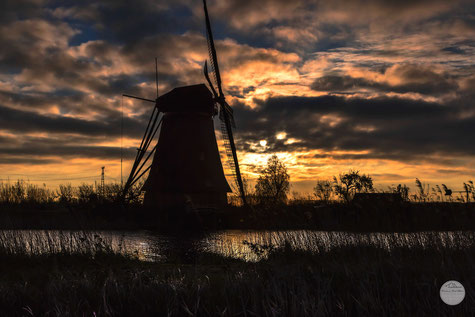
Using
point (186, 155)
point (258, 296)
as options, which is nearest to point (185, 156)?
point (186, 155)

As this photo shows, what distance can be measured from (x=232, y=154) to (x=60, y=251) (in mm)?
18134

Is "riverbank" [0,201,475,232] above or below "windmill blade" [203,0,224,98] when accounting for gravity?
below

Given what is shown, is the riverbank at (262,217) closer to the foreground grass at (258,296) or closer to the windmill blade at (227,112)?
the foreground grass at (258,296)

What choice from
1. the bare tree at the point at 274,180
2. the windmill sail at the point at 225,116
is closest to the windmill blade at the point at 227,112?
the windmill sail at the point at 225,116

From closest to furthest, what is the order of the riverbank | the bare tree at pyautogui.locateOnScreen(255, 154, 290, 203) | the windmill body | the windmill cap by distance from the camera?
the riverbank, the windmill body, the windmill cap, the bare tree at pyautogui.locateOnScreen(255, 154, 290, 203)

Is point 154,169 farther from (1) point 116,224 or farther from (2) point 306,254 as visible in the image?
(2) point 306,254

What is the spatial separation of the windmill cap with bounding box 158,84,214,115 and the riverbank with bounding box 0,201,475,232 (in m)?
6.37

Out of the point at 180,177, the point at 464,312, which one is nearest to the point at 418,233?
the point at 464,312

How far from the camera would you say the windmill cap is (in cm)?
2703

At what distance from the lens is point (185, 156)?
26.9 metres

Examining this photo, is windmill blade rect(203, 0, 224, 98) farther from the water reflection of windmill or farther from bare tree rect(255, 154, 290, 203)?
bare tree rect(255, 154, 290, 203)

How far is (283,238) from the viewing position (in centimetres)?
1124

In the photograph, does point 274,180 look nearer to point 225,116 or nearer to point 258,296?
point 225,116

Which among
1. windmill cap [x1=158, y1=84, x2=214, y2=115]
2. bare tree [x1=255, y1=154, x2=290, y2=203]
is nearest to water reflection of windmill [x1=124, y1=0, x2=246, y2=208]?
windmill cap [x1=158, y1=84, x2=214, y2=115]
